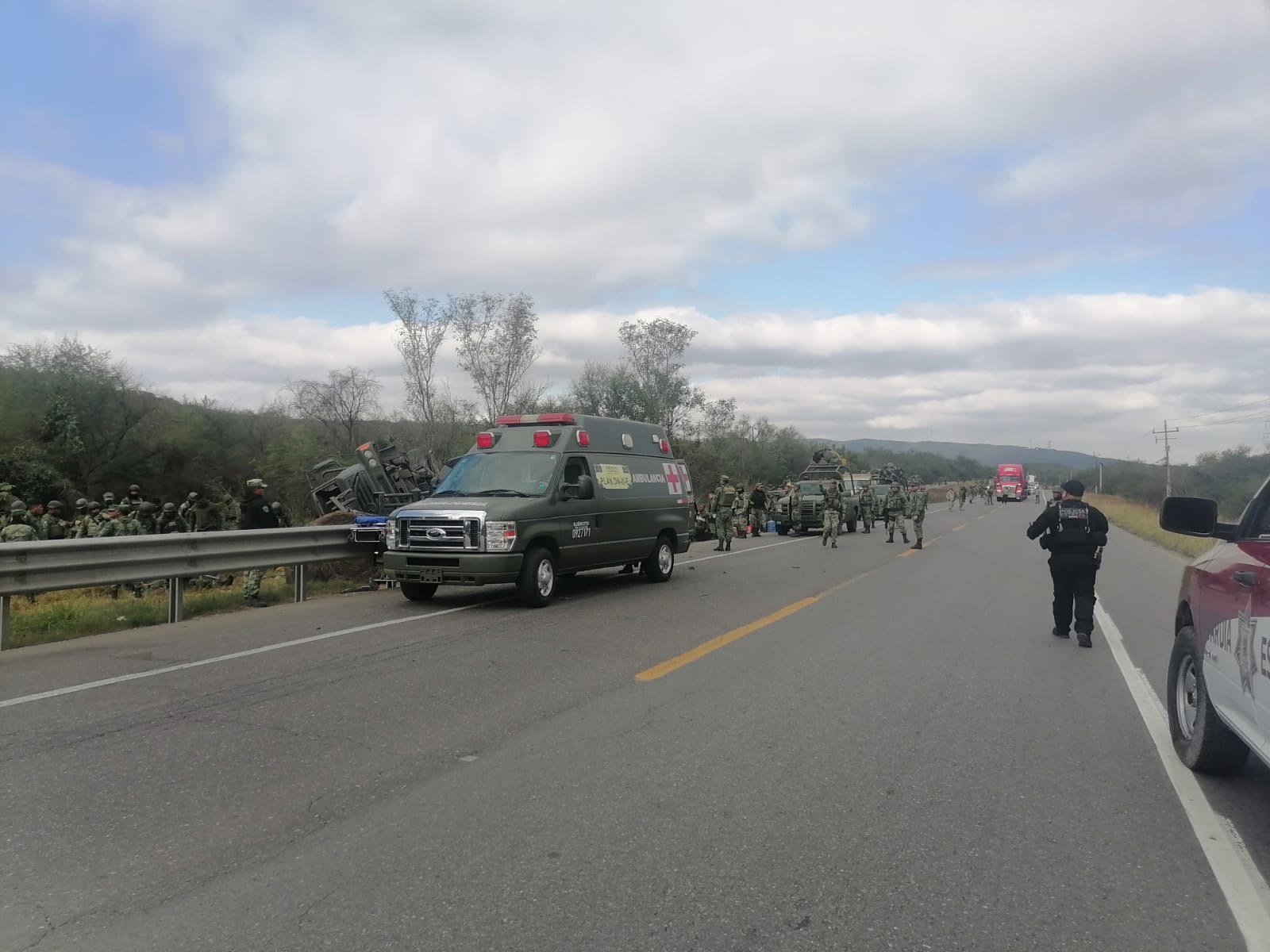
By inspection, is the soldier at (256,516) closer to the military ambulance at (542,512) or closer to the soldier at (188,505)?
the military ambulance at (542,512)

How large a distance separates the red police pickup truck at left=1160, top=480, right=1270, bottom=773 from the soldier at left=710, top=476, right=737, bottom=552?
→ 51.5ft

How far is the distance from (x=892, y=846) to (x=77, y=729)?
4884 millimetres

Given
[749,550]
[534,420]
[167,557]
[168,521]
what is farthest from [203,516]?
[749,550]

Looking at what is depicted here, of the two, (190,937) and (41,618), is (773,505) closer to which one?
(41,618)

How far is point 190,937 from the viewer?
3.07 metres

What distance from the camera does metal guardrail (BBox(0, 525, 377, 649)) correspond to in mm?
8117

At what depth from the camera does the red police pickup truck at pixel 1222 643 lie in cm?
375

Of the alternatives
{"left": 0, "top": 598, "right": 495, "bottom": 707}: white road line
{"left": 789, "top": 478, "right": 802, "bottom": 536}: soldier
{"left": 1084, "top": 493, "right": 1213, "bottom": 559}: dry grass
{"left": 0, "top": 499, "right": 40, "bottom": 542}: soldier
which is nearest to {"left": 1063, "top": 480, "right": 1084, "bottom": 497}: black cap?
{"left": 1084, "top": 493, "right": 1213, "bottom": 559}: dry grass

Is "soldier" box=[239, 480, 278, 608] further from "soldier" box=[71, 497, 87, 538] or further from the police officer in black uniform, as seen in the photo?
the police officer in black uniform

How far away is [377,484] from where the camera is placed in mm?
17453

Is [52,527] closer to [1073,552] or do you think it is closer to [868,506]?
[1073,552]

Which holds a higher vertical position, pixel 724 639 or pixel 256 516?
pixel 256 516

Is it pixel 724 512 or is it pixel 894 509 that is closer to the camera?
pixel 724 512

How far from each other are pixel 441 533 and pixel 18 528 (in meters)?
6.37
